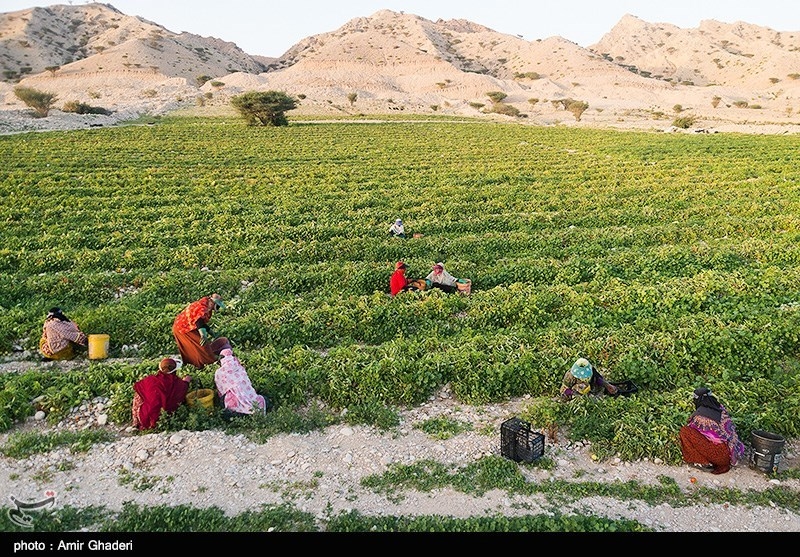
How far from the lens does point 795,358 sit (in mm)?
9148

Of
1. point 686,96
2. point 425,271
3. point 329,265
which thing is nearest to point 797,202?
point 425,271

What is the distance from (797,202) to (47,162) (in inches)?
1328

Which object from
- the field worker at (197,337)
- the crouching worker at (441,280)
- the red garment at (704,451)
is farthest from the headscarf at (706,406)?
the field worker at (197,337)

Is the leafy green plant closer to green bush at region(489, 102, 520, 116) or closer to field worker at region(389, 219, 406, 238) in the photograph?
field worker at region(389, 219, 406, 238)

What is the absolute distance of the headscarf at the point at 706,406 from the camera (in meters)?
6.60

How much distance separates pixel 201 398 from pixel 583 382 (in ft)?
17.5

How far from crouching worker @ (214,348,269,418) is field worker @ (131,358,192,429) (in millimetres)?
624

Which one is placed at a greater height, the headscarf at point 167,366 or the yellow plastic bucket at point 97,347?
the headscarf at point 167,366

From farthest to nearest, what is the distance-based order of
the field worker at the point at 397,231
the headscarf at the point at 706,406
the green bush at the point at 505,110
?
1. the green bush at the point at 505,110
2. the field worker at the point at 397,231
3. the headscarf at the point at 706,406

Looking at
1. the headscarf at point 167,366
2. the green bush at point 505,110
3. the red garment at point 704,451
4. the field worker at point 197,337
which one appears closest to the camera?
the red garment at point 704,451

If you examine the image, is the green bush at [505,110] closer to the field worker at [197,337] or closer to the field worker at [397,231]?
the field worker at [397,231]

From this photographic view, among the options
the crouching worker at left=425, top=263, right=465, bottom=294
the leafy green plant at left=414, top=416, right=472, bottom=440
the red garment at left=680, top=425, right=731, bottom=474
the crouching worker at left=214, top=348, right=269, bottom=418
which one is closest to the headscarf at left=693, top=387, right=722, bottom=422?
the red garment at left=680, top=425, right=731, bottom=474

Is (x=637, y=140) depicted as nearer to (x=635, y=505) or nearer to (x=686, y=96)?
(x=635, y=505)

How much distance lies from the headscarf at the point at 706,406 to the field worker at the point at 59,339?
946 cm
